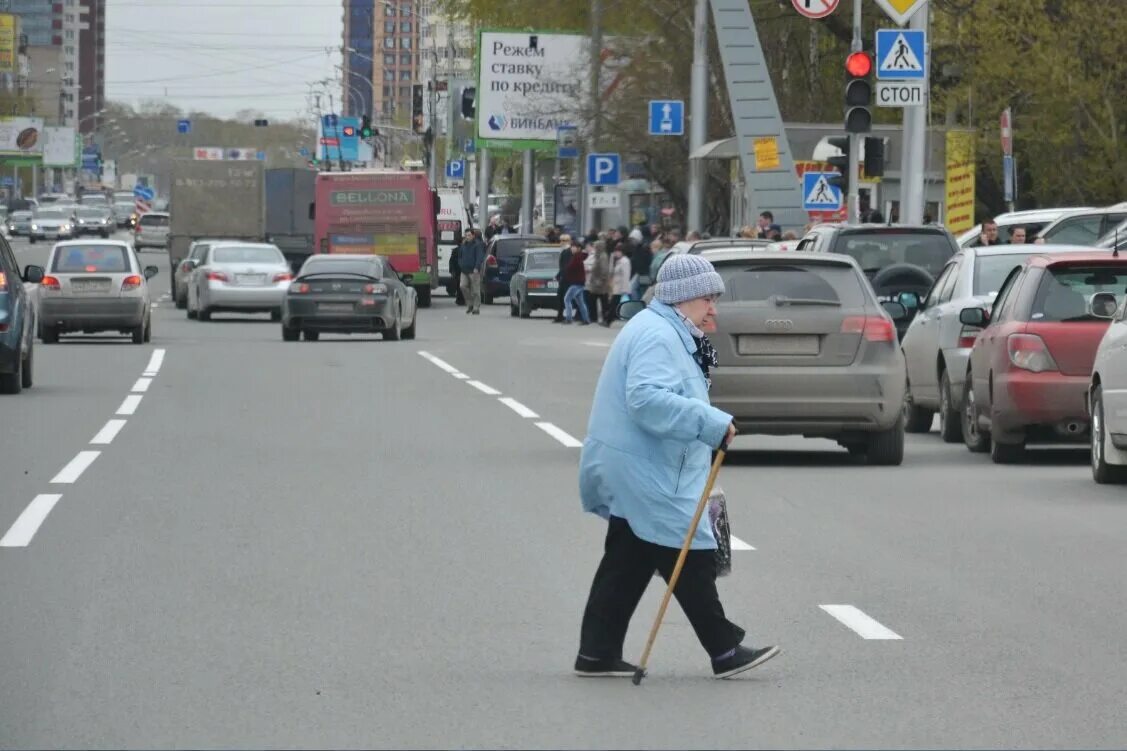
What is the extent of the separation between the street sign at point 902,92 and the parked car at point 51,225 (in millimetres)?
88920

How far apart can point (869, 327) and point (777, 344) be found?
64 cm

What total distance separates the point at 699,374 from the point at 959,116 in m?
48.4

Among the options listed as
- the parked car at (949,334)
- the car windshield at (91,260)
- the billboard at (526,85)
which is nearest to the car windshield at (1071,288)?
the parked car at (949,334)

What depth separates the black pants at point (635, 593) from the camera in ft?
28.1

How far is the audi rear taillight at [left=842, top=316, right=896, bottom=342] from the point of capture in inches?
693

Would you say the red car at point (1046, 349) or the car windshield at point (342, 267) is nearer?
the red car at point (1046, 349)

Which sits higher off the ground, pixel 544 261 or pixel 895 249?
pixel 895 249

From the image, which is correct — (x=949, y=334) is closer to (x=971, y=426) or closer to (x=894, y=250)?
(x=971, y=426)

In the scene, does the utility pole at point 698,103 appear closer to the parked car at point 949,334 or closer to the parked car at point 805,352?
the parked car at point 949,334

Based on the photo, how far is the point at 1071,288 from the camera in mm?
18016

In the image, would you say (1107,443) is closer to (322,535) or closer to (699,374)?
(322,535)

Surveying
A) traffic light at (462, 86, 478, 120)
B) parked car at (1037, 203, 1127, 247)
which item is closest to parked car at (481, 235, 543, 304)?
traffic light at (462, 86, 478, 120)

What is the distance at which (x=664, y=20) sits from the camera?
60281mm

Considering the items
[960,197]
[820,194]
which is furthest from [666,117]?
[960,197]
